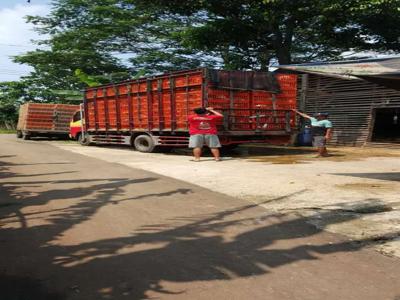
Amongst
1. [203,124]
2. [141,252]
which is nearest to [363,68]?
[141,252]

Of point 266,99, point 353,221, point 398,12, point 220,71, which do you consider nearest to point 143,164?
point 220,71

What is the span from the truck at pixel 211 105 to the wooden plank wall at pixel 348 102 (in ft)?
15.1

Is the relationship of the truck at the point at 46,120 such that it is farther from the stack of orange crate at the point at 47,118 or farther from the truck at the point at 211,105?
the truck at the point at 211,105

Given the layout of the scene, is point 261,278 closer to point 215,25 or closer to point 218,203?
point 218,203

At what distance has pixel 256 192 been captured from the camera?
872 cm

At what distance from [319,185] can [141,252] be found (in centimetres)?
517

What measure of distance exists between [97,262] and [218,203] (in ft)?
10.7

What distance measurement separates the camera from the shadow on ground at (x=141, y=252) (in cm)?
413

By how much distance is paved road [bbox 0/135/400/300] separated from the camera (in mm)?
4043

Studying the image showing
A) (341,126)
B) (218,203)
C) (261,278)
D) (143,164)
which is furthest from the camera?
(341,126)

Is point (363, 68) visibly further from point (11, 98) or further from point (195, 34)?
point (11, 98)

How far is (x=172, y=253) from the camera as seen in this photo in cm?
504

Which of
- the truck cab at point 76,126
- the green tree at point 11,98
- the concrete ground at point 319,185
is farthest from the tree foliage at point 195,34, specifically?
the concrete ground at point 319,185

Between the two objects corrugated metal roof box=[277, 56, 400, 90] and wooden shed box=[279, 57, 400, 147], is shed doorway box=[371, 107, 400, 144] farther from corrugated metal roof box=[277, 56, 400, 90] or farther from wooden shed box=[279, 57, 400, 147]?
corrugated metal roof box=[277, 56, 400, 90]
